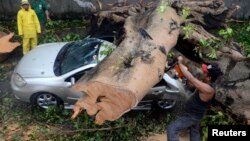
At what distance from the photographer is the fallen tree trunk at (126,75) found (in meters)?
5.70

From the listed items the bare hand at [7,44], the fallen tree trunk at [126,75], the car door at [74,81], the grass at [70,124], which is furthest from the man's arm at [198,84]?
the bare hand at [7,44]

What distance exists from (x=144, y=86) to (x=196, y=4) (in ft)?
14.5

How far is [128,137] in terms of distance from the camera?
7730 millimetres

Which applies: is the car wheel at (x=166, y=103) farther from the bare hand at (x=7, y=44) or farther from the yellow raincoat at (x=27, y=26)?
the bare hand at (x=7, y=44)

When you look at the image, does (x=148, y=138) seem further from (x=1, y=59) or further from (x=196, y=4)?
(x=1, y=59)

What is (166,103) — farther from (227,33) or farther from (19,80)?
(19,80)

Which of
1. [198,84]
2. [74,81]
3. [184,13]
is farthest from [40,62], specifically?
[198,84]

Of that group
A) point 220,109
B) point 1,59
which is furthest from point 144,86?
point 1,59

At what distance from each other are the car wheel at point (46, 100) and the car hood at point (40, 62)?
0.42 m

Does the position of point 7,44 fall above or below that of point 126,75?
below

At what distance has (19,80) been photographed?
8320mm

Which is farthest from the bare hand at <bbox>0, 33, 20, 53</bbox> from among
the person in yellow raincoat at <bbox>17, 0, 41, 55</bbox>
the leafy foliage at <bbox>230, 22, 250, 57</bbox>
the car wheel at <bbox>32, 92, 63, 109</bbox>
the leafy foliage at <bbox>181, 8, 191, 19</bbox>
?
A: the leafy foliage at <bbox>230, 22, 250, 57</bbox>

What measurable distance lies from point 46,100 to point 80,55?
115 cm

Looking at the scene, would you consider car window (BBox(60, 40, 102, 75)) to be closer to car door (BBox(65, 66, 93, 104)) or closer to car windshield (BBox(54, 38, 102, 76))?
car windshield (BBox(54, 38, 102, 76))
